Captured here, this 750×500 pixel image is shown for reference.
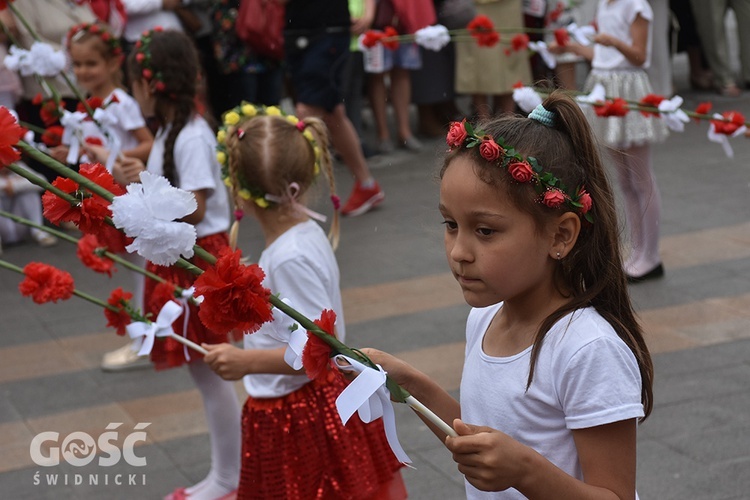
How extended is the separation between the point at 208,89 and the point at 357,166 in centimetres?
236

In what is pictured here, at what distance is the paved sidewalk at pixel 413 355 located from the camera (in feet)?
13.5

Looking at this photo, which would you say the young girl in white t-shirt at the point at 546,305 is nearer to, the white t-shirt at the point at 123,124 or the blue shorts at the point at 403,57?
the white t-shirt at the point at 123,124

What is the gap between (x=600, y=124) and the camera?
615cm

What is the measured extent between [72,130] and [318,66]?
308 centimetres

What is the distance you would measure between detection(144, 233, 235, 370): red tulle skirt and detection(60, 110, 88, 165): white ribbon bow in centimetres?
79

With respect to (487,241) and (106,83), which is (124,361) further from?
(487,241)

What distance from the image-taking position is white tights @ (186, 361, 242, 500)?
13.1 ft

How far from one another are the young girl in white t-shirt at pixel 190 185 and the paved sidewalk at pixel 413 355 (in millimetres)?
295

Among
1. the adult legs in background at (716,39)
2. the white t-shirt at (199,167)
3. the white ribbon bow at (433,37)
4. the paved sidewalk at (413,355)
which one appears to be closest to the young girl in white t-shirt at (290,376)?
the paved sidewalk at (413,355)

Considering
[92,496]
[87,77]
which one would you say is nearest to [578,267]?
[92,496]

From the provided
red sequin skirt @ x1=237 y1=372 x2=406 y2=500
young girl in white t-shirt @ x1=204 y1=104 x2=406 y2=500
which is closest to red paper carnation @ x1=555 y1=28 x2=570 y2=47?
young girl in white t-shirt @ x1=204 y1=104 x2=406 y2=500

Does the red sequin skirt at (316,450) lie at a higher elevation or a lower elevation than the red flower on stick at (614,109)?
lower

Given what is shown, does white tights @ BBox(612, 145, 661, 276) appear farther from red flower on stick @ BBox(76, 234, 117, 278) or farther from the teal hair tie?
the teal hair tie

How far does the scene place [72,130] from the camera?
4.93 metres
